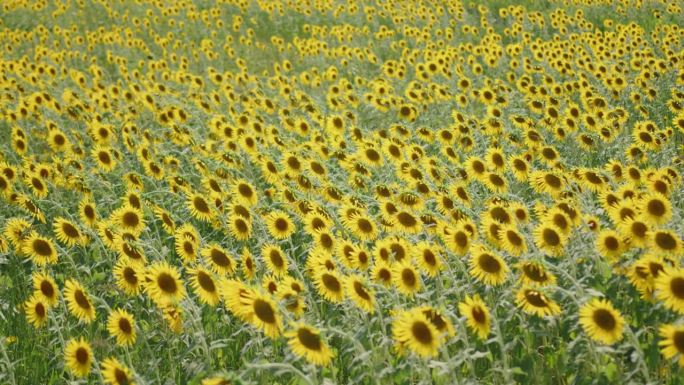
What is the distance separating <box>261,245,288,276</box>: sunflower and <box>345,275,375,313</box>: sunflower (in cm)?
75

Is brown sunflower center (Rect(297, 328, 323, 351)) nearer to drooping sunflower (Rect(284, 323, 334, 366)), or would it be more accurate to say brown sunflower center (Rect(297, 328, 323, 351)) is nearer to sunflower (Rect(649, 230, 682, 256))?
drooping sunflower (Rect(284, 323, 334, 366))

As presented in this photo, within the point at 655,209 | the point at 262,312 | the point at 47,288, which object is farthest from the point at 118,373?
the point at 655,209

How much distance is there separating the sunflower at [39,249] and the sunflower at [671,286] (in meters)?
3.34

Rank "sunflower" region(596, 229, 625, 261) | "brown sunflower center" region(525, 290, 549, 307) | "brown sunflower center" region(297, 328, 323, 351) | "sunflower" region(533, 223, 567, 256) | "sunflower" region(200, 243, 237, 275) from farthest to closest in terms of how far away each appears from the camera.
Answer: "sunflower" region(200, 243, 237, 275) → "sunflower" region(533, 223, 567, 256) → "sunflower" region(596, 229, 625, 261) → "brown sunflower center" region(525, 290, 549, 307) → "brown sunflower center" region(297, 328, 323, 351)

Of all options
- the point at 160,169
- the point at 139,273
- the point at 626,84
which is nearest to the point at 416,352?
the point at 139,273

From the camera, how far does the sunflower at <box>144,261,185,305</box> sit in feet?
10.9

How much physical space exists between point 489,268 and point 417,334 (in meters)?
0.81

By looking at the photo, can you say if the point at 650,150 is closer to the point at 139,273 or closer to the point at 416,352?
the point at 416,352

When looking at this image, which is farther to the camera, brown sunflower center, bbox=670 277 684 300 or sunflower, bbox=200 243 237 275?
sunflower, bbox=200 243 237 275

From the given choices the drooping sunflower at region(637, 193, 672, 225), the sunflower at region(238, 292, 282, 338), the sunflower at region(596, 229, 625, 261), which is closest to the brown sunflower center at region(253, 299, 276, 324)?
the sunflower at region(238, 292, 282, 338)

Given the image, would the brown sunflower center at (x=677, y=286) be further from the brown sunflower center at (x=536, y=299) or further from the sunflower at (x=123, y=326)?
the sunflower at (x=123, y=326)

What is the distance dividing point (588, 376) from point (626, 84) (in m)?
6.29

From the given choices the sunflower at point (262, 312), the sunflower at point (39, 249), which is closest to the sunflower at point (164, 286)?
the sunflower at point (262, 312)

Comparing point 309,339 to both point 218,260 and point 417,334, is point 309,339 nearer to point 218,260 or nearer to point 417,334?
point 417,334
